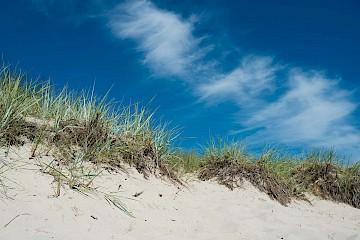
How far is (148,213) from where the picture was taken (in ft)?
12.8

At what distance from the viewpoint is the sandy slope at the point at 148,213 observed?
2900 millimetres

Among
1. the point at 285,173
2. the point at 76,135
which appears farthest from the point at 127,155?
the point at 285,173

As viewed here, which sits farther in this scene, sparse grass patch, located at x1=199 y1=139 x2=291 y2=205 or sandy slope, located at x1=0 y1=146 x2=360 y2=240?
sparse grass patch, located at x1=199 y1=139 x2=291 y2=205

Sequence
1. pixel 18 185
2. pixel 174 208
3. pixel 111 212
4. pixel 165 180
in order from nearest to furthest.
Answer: pixel 18 185
pixel 111 212
pixel 174 208
pixel 165 180

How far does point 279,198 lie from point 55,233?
387 cm

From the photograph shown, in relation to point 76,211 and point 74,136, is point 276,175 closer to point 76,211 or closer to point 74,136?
point 74,136

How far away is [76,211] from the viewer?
323 cm

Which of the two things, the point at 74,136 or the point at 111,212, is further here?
the point at 74,136

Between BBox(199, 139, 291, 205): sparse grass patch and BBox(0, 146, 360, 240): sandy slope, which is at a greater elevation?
BBox(199, 139, 291, 205): sparse grass patch

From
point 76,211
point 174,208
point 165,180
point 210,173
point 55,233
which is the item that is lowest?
point 55,233

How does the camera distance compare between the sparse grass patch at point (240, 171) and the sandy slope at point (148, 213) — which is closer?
the sandy slope at point (148, 213)

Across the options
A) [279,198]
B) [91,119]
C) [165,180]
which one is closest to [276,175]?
[279,198]

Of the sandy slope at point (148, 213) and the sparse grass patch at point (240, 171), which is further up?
the sparse grass patch at point (240, 171)

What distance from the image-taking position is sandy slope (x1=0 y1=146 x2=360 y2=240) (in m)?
2.90
